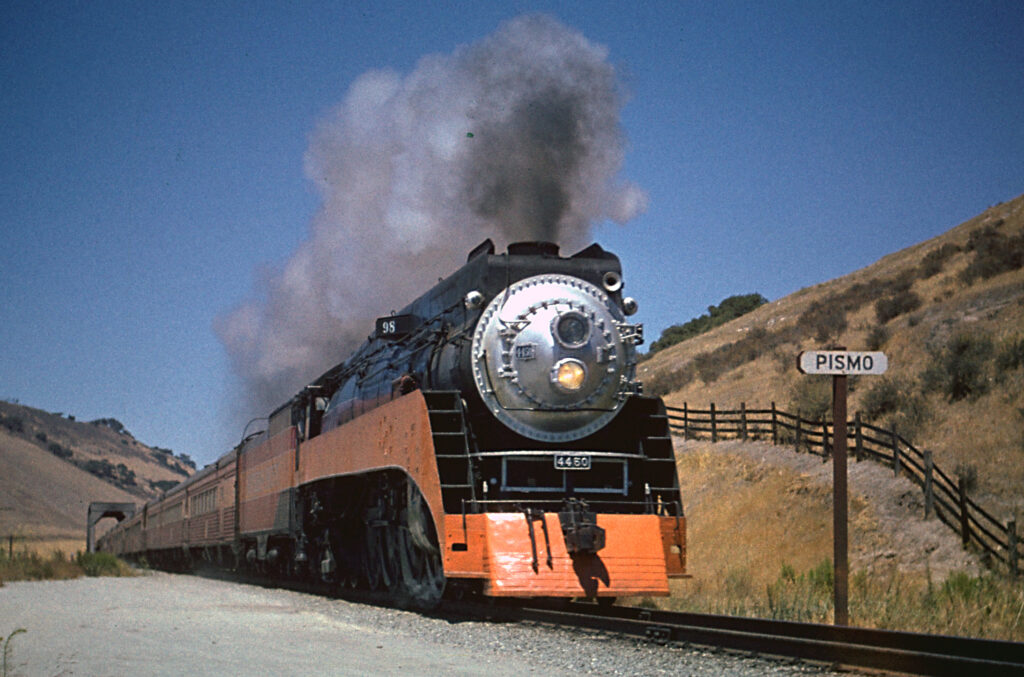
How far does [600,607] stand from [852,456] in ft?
46.9

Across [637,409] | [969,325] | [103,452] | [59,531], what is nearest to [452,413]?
[637,409]

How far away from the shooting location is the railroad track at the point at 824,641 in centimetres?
695

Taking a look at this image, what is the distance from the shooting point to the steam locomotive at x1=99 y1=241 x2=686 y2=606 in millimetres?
11125

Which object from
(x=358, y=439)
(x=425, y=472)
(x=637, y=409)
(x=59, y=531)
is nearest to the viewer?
(x=425, y=472)

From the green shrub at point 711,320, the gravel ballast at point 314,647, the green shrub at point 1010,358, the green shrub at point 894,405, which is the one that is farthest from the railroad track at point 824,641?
the green shrub at point 711,320

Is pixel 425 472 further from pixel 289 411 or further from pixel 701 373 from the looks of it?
pixel 701 373

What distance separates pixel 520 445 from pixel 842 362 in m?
3.87

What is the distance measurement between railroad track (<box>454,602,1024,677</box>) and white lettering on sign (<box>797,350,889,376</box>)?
2.24 m

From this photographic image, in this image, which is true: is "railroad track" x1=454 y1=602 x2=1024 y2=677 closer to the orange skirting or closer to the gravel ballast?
the gravel ballast

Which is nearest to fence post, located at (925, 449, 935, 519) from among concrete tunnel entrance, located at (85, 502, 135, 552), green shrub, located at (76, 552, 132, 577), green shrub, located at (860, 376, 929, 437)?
green shrub, located at (860, 376, 929, 437)

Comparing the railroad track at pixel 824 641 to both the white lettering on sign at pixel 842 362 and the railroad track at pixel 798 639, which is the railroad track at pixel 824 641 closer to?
the railroad track at pixel 798 639

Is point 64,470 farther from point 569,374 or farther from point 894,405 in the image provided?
point 569,374

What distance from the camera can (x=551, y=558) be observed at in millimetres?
10984

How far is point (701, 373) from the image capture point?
A: 148ft
